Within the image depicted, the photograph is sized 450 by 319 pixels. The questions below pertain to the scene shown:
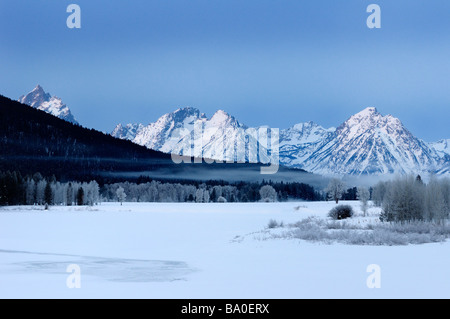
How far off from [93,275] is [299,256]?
8566 millimetres

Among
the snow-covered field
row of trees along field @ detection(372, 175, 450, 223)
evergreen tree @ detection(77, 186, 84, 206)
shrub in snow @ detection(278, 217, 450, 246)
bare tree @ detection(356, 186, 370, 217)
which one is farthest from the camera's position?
evergreen tree @ detection(77, 186, 84, 206)

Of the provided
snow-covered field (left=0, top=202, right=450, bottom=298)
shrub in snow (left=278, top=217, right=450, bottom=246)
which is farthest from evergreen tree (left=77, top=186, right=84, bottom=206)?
shrub in snow (left=278, top=217, right=450, bottom=246)

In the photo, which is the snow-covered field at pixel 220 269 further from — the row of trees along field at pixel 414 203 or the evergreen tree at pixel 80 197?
the evergreen tree at pixel 80 197

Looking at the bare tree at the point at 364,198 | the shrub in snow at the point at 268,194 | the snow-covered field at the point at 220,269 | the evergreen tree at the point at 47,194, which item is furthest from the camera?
the shrub in snow at the point at 268,194

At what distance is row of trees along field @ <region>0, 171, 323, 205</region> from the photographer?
11231cm

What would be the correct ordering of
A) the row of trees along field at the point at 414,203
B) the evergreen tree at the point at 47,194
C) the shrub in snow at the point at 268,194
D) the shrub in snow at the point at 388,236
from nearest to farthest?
the shrub in snow at the point at 388,236
the row of trees along field at the point at 414,203
the evergreen tree at the point at 47,194
the shrub in snow at the point at 268,194

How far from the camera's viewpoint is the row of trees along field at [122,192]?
368 feet

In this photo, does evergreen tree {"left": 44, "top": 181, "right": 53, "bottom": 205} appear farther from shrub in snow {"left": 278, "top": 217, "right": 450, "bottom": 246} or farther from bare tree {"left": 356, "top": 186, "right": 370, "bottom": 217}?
shrub in snow {"left": 278, "top": 217, "right": 450, "bottom": 246}

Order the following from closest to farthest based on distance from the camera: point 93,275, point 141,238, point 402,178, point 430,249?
1. point 93,275
2. point 430,249
3. point 141,238
4. point 402,178

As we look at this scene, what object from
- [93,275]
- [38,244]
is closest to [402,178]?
[38,244]

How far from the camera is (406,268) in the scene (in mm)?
18922

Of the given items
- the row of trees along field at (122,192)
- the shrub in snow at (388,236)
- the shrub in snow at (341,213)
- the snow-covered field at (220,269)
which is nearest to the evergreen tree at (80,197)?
the row of trees along field at (122,192)

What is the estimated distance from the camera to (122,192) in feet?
497
